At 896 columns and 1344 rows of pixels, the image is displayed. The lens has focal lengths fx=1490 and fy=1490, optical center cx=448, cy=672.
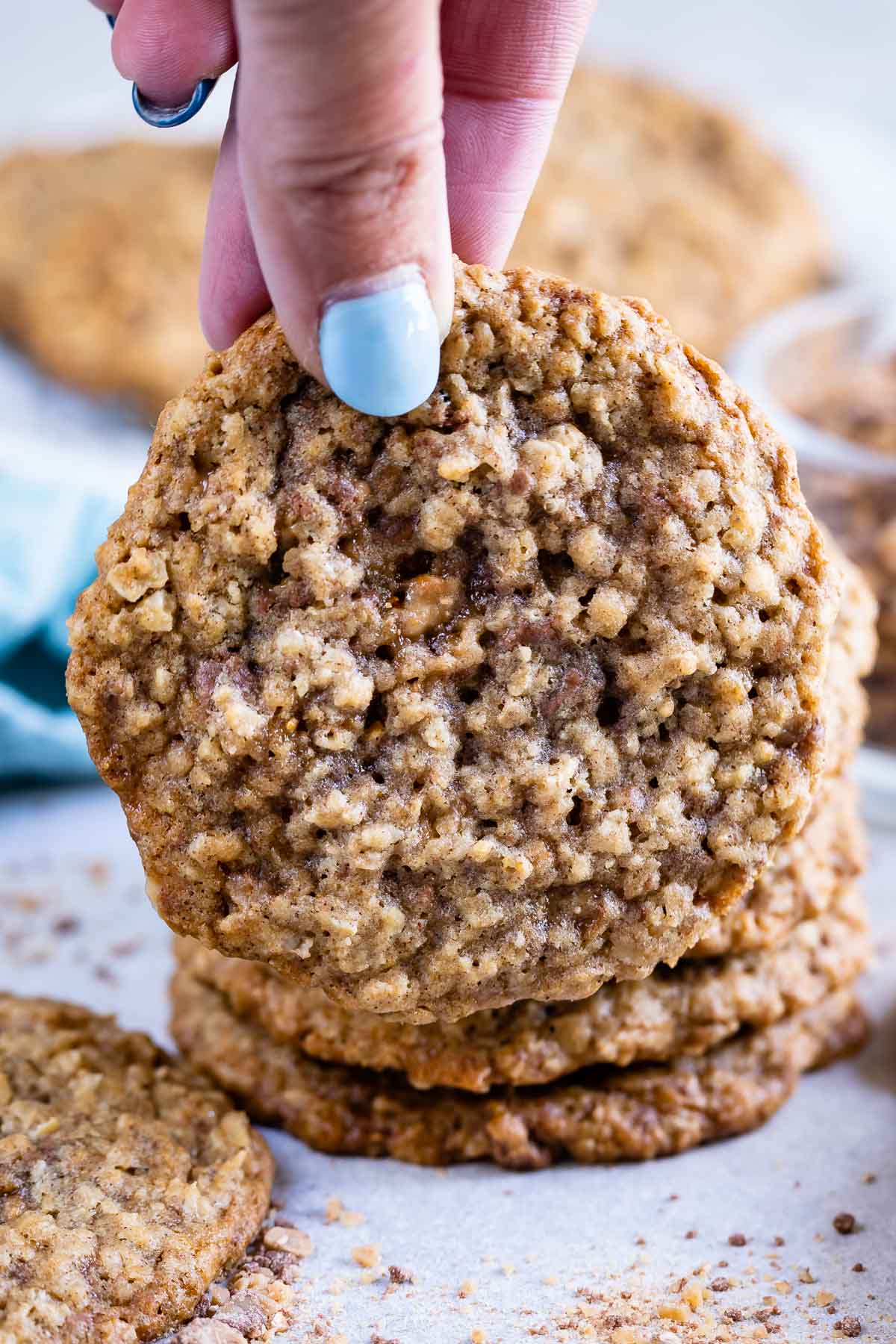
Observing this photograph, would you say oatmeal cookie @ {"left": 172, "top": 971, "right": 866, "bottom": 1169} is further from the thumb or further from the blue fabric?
the blue fabric

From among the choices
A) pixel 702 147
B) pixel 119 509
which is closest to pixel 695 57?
pixel 702 147

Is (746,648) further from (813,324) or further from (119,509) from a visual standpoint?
(813,324)

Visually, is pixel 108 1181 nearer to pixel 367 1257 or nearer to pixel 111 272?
pixel 367 1257

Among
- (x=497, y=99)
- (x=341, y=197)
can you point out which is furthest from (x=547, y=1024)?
(x=497, y=99)

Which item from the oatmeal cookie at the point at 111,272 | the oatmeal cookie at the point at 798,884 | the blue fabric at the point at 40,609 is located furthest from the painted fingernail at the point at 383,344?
the oatmeal cookie at the point at 111,272

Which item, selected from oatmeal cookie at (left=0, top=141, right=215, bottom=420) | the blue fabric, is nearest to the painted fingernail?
the blue fabric
